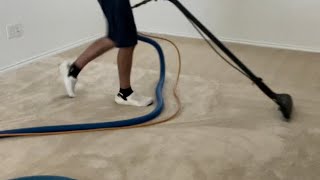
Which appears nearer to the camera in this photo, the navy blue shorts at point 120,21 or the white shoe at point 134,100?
the navy blue shorts at point 120,21

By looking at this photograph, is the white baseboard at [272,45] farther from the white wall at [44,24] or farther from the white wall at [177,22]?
the white wall at [44,24]

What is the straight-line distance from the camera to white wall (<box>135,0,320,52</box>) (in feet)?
12.1

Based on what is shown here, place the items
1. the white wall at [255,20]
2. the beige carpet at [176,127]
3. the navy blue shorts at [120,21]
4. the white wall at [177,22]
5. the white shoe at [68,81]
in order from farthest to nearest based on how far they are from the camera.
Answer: the white wall at [255,20]
the white wall at [177,22]
the white shoe at [68,81]
the navy blue shorts at [120,21]
the beige carpet at [176,127]

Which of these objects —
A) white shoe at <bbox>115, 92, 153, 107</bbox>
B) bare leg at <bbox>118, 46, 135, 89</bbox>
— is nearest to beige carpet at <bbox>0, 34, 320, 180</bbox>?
white shoe at <bbox>115, 92, 153, 107</bbox>

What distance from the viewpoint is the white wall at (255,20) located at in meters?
3.67

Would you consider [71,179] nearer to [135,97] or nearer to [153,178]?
[153,178]

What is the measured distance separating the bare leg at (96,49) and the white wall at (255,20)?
1791 millimetres

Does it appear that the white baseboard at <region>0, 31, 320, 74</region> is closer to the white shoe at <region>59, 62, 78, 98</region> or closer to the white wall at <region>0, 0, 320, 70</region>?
the white wall at <region>0, 0, 320, 70</region>

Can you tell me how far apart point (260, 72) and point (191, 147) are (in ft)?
4.58

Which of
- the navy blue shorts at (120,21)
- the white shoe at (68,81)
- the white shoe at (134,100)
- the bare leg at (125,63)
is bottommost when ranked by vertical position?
the white shoe at (134,100)

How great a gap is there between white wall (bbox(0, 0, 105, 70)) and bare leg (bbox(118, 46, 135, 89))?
107 cm

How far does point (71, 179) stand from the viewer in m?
1.60

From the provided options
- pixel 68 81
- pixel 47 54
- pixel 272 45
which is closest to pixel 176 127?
pixel 68 81

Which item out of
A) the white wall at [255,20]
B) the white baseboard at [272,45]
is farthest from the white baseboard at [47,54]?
the white baseboard at [272,45]
